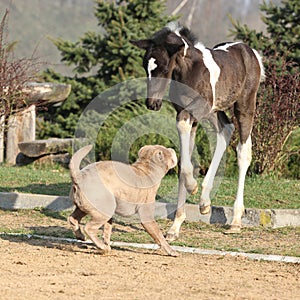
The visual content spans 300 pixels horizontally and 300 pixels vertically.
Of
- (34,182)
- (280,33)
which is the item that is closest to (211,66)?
(34,182)

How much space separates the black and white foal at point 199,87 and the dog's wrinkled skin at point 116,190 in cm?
77

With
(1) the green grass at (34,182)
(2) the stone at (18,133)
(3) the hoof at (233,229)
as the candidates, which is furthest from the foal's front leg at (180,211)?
(2) the stone at (18,133)

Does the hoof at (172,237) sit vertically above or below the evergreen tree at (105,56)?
below

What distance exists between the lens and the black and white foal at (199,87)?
8.69m

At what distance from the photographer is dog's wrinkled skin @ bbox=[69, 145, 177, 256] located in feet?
25.2

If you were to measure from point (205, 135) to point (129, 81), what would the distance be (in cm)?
418

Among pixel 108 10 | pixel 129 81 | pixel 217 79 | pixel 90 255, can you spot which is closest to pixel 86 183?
pixel 90 255

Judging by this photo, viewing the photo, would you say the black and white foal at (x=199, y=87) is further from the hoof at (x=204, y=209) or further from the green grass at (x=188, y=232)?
the green grass at (x=188, y=232)

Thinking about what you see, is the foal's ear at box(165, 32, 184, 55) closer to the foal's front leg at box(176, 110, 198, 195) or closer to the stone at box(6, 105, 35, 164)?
the foal's front leg at box(176, 110, 198, 195)

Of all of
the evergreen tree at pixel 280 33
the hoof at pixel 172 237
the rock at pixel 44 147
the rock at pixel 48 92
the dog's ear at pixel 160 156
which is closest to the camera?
the dog's ear at pixel 160 156

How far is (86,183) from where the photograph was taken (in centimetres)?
768

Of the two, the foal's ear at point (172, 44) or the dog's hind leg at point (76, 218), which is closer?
the dog's hind leg at point (76, 218)

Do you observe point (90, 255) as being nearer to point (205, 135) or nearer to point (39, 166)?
point (205, 135)

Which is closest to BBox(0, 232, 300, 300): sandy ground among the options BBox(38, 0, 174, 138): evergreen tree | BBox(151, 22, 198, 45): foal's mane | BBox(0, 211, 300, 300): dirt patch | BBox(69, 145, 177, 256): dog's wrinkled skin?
BBox(0, 211, 300, 300): dirt patch
